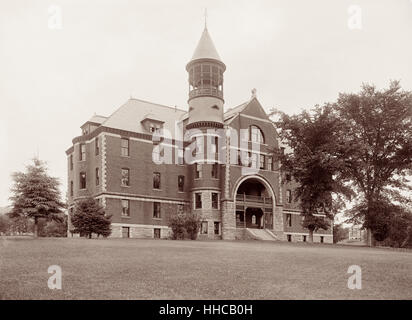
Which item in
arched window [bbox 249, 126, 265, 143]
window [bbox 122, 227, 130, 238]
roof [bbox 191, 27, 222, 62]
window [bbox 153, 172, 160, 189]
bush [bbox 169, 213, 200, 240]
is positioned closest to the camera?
bush [bbox 169, 213, 200, 240]

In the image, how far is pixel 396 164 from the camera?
33.8 m

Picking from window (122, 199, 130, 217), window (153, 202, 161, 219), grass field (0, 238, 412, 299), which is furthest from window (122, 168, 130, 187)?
grass field (0, 238, 412, 299)

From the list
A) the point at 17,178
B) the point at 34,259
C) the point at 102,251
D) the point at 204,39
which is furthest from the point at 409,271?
the point at 204,39

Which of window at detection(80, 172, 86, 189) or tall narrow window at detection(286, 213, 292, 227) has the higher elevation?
window at detection(80, 172, 86, 189)

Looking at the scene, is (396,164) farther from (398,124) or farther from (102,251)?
(102,251)

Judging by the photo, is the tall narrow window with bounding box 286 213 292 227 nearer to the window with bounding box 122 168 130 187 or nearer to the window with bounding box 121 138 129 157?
the window with bounding box 122 168 130 187

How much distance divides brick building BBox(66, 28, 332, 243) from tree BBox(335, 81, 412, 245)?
27.4ft

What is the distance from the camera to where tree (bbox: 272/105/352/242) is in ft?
102

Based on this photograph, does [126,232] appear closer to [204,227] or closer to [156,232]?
[156,232]

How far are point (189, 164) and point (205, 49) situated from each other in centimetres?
1223

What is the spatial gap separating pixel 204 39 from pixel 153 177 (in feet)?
51.2

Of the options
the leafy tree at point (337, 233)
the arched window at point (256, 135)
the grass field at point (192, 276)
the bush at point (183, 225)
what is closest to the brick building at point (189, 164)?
the arched window at point (256, 135)

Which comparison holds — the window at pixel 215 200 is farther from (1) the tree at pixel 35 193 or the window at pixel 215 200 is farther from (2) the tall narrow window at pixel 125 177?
(1) the tree at pixel 35 193

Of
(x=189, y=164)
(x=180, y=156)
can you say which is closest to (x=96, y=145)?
(x=180, y=156)
